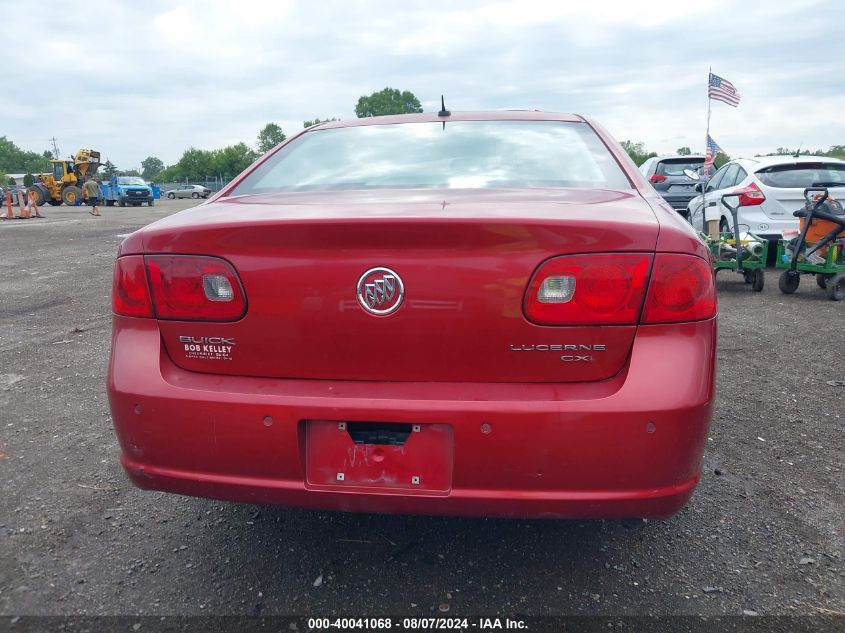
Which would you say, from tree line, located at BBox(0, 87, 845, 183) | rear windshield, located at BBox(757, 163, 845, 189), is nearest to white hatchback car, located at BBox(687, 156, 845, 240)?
rear windshield, located at BBox(757, 163, 845, 189)

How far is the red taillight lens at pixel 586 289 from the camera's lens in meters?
1.66

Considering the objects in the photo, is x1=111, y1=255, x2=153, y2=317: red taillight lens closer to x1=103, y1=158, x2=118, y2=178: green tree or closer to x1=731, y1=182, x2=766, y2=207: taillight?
x1=731, y1=182, x2=766, y2=207: taillight

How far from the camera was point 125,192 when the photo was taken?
37594mm

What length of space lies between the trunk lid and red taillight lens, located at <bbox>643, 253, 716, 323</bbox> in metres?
0.07

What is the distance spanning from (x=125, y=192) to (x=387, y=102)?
256ft

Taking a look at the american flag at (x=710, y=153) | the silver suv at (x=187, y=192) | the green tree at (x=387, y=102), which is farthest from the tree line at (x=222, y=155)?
→ the american flag at (x=710, y=153)

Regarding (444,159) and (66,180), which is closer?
(444,159)

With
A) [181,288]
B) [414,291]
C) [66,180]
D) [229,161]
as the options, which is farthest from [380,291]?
[229,161]

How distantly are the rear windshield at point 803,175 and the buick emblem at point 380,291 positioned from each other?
8.47 m

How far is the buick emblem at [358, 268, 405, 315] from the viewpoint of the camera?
5.51 feet

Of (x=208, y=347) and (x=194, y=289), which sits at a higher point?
(x=194, y=289)

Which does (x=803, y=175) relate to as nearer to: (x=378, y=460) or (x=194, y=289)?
(x=378, y=460)

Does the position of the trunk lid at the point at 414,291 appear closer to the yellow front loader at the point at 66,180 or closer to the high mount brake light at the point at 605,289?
the high mount brake light at the point at 605,289

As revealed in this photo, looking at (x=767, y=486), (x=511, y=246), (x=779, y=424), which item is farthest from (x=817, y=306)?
(x=511, y=246)
